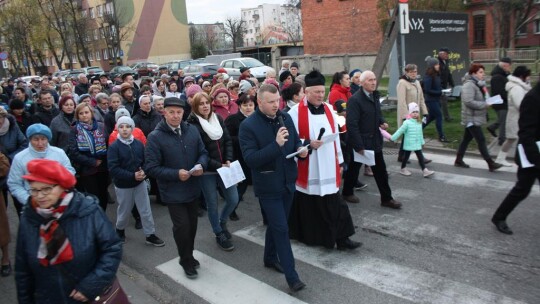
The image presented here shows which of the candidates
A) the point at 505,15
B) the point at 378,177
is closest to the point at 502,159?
the point at 378,177

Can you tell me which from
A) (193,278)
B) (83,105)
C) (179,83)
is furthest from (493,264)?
(179,83)

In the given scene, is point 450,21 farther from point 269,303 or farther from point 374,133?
point 269,303

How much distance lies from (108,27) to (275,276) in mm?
59067

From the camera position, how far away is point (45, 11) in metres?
53.5

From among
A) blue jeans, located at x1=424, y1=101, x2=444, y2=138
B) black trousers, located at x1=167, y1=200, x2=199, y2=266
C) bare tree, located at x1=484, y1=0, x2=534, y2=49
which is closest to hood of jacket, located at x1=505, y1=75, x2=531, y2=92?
blue jeans, located at x1=424, y1=101, x2=444, y2=138

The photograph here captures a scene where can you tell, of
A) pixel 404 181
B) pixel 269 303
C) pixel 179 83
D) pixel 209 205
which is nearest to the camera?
pixel 269 303

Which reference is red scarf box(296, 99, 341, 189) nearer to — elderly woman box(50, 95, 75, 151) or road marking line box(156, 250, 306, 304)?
road marking line box(156, 250, 306, 304)

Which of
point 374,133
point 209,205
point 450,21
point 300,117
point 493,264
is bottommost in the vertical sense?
point 493,264

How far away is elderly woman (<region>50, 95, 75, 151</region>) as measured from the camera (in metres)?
6.46

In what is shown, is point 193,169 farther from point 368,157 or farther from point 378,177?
point 378,177

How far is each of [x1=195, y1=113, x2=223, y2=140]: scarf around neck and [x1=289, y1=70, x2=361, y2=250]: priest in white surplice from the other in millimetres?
1011

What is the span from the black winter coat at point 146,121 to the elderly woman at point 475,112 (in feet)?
17.2

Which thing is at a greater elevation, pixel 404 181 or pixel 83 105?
pixel 83 105

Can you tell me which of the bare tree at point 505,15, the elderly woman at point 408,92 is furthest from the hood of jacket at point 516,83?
the bare tree at point 505,15
